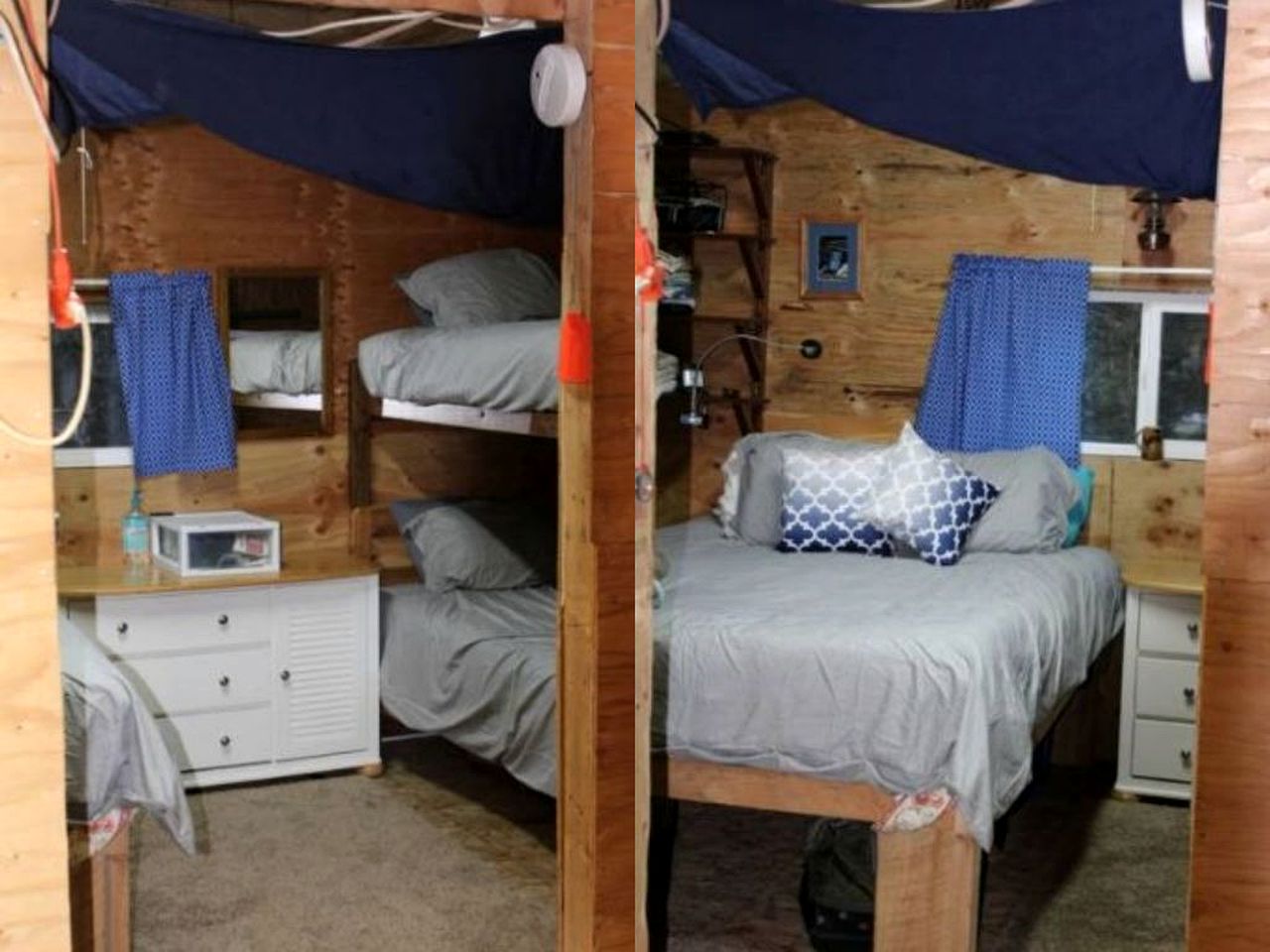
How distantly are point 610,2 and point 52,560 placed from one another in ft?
4.44

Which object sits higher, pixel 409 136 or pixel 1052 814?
pixel 409 136

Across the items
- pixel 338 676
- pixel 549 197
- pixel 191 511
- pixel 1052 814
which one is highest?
pixel 549 197

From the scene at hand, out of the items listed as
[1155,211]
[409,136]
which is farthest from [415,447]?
[1155,211]

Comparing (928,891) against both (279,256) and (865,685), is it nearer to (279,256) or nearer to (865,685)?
(865,685)

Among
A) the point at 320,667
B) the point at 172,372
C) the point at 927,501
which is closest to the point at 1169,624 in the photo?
the point at 927,501

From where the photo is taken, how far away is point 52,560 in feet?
8.07

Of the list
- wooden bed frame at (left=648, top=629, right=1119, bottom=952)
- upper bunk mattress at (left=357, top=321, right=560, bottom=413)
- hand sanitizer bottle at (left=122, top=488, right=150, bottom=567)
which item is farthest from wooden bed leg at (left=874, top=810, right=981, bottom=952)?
hand sanitizer bottle at (left=122, top=488, right=150, bottom=567)

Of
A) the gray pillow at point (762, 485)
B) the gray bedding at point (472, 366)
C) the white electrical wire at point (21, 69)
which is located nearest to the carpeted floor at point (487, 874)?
the gray pillow at point (762, 485)

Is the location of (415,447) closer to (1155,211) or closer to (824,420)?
(824,420)

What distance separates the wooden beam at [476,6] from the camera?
9.40 feet

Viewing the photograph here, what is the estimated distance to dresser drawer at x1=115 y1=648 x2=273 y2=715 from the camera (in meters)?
5.33

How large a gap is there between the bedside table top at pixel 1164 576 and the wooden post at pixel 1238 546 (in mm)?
2664

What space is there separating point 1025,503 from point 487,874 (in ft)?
6.44

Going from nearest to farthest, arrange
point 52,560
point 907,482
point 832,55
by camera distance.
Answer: point 52,560 < point 832,55 < point 907,482
